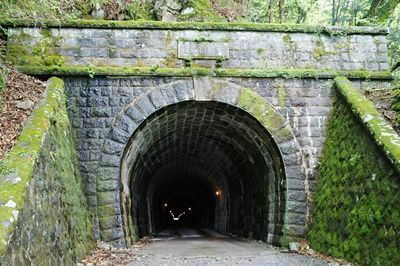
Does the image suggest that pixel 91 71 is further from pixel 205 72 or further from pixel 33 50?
pixel 205 72

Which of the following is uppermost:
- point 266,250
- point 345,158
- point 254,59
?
point 254,59

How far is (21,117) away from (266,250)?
19.0 feet

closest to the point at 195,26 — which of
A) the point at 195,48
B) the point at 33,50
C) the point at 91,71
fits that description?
the point at 195,48

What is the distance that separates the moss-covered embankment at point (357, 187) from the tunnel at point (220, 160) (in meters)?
1.22

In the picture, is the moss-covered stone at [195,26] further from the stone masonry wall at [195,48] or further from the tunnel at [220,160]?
the tunnel at [220,160]

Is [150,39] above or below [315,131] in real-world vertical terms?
above

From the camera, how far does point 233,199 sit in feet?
52.0

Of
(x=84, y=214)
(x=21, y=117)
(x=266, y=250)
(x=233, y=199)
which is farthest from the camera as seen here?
(x=233, y=199)

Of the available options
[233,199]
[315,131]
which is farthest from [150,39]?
[233,199]

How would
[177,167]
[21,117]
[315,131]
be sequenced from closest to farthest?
1. [21,117]
2. [315,131]
3. [177,167]

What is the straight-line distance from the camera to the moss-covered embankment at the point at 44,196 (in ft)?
14.8

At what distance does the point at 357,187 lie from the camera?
739 centimetres

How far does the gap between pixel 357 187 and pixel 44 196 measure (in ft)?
17.8

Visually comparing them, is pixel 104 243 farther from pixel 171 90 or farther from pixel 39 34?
pixel 39 34
